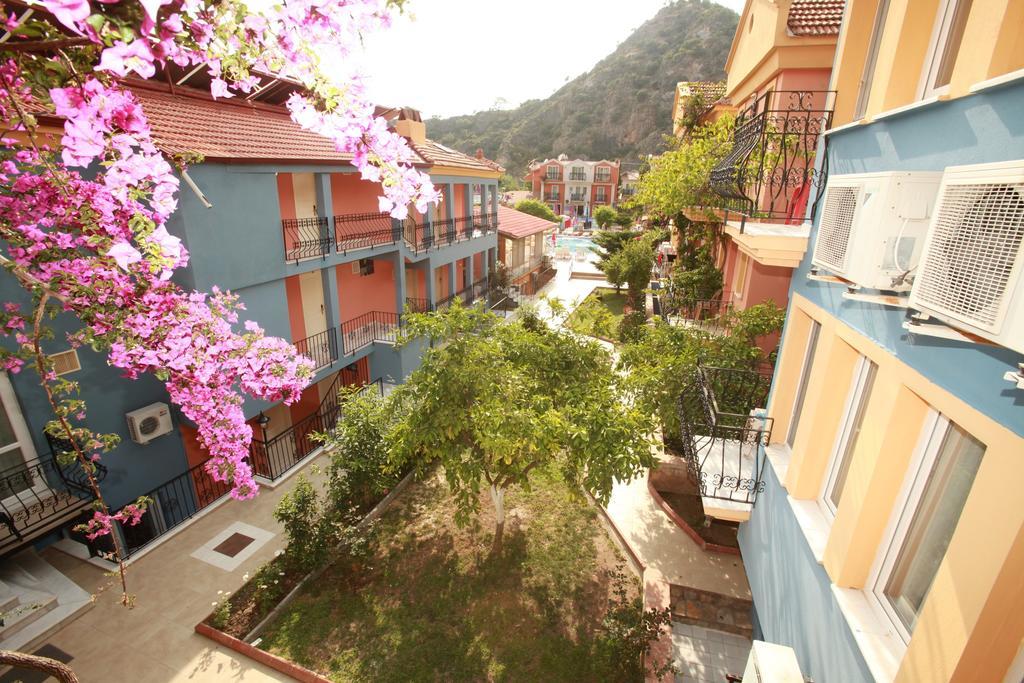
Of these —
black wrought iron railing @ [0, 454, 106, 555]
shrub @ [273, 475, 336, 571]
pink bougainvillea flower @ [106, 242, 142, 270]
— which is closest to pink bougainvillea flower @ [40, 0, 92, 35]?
pink bougainvillea flower @ [106, 242, 142, 270]

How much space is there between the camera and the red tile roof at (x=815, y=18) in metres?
8.12

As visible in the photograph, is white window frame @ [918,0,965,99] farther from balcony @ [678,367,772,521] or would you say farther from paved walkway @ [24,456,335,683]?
paved walkway @ [24,456,335,683]

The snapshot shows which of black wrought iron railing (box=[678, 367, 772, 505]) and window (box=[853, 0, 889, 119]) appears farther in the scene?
black wrought iron railing (box=[678, 367, 772, 505])

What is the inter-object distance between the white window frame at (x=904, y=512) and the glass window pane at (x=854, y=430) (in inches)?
21.9

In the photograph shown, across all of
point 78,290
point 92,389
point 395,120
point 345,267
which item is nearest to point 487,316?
point 78,290

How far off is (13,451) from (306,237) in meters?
6.96

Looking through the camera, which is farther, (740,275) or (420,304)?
A: (420,304)

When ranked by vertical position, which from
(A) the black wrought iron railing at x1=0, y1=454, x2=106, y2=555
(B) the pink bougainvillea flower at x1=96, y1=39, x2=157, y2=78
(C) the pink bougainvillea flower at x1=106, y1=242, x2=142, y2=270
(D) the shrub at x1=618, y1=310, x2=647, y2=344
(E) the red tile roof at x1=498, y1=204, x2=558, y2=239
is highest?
(B) the pink bougainvillea flower at x1=96, y1=39, x2=157, y2=78

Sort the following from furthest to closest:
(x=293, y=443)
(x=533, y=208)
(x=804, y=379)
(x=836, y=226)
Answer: (x=533, y=208) → (x=293, y=443) → (x=804, y=379) → (x=836, y=226)

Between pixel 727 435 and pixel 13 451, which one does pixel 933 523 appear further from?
pixel 13 451

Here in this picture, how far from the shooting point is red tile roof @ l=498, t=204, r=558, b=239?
27494mm

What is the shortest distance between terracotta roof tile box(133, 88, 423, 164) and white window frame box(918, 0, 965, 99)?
827cm

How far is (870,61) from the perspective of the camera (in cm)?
433

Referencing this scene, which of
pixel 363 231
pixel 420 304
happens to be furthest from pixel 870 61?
pixel 420 304
